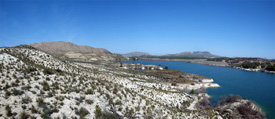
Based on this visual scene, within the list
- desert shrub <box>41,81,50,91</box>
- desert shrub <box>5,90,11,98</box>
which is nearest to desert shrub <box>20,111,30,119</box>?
desert shrub <box>5,90,11,98</box>

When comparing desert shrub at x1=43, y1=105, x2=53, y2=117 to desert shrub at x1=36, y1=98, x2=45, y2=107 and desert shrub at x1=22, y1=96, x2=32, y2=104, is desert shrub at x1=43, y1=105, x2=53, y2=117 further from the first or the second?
desert shrub at x1=22, y1=96, x2=32, y2=104

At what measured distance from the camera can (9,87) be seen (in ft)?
30.9

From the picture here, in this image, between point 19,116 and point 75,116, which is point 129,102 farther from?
point 19,116

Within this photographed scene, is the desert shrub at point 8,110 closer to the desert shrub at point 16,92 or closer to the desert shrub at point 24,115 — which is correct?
the desert shrub at point 24,115

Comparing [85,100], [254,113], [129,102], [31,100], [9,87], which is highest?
[9,87]

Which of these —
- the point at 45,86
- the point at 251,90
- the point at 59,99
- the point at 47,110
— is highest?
the point at 45,86

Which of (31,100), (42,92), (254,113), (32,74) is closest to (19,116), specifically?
(31,100)

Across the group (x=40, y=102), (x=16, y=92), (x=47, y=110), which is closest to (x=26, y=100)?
(x=40, y=102)

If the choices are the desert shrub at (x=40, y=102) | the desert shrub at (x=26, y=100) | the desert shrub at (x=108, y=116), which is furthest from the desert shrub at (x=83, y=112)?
the desert shrub at (x=26, y=100)

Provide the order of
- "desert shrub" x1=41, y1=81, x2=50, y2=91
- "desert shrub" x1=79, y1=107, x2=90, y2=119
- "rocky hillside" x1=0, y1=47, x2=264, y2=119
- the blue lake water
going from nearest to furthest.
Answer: "rocky hillside" x1=0, y1=47, x2=264, y2=119, "desert shrub" x1=79, y1=107, x2=90, y2=119, "desert shrub" x1=41, y1=81, x2=50, y2=91, the blue lake water

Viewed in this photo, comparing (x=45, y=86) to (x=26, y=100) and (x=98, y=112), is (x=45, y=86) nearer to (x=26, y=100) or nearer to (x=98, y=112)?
(x=26, y=100)

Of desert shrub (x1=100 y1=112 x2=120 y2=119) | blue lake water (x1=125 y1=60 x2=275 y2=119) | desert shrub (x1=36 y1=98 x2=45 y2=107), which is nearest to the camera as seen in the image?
desert shrub (x1=36 y1=98 x2=45 y2=107)

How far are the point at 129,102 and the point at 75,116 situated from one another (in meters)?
6.26

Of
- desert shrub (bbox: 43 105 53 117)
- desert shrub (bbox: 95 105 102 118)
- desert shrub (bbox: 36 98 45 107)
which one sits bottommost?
desert shrub (bbox: 95 105 102 118)
